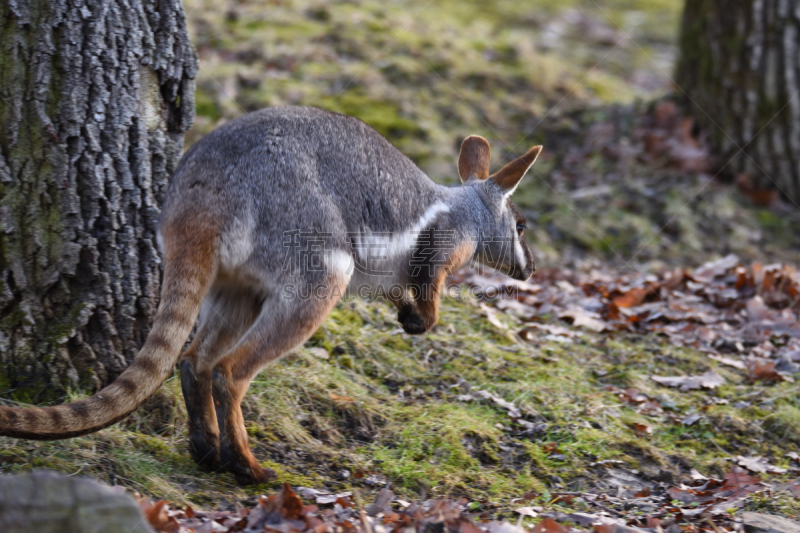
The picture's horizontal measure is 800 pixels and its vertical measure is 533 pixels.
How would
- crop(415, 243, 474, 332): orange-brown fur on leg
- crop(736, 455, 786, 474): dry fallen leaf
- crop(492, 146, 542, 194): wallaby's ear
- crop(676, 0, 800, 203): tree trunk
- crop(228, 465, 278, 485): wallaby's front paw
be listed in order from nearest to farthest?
crop(228, 465, 278, 485): wallaby's front paw, crop(736, 455, 786, 474): dry fallen leaf, crop(415, 243, 474, 332): orange-brown fur on leg, crop(492, 146, 542, 194): wallaby's ear, crop(676, 0, 800, 203): tree trunk

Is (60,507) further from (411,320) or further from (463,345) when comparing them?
(463,345)

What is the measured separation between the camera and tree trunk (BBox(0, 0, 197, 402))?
430 cm

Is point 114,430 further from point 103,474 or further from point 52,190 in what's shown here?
point 52,190

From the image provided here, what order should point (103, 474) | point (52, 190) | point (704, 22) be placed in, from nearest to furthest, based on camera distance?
1. point (103, 474)
2. point (52, 190)
3. point (704, 22)

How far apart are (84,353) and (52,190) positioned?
98 cm

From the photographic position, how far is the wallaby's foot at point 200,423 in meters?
4.34

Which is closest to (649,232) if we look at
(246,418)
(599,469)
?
(599,469)

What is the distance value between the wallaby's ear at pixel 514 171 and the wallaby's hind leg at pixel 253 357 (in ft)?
6.42

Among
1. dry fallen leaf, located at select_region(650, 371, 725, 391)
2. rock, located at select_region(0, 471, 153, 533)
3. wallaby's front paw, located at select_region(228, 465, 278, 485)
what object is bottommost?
dry fallen leaf, located at select_region(650, 371, 725, 391)

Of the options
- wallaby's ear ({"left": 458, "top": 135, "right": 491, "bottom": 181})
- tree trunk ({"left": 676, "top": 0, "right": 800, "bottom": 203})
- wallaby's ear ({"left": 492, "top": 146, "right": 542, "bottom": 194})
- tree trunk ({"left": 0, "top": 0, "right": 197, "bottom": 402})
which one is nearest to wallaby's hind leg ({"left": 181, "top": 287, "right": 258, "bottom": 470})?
tree trunk ({"left": 0, "top": 0, "right": 197, "bottom": 402})

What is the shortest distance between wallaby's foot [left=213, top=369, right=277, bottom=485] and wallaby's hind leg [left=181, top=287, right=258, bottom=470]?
114 millimetres

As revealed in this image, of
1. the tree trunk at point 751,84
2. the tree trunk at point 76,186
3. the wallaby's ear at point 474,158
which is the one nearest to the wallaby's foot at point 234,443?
the tree trunk at point 76,186

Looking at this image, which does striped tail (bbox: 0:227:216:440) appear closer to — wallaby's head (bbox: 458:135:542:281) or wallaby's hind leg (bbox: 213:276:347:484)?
wallaby's hind leg (bbox: 213:276:347:484)

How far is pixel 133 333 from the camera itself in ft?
15.5
